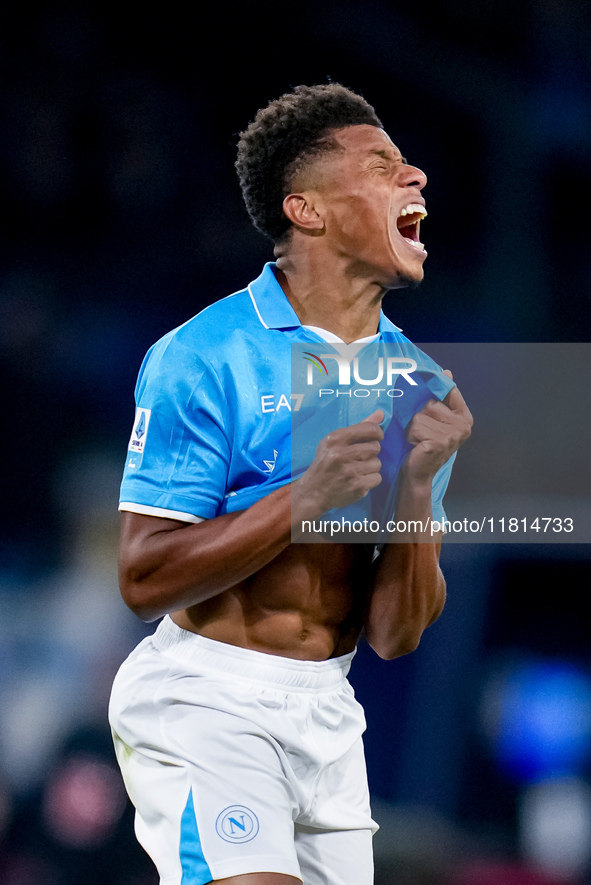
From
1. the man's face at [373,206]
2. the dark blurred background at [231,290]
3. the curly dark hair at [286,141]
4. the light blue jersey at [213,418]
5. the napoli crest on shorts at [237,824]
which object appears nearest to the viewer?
the napoli crest on shorts at [237,824]

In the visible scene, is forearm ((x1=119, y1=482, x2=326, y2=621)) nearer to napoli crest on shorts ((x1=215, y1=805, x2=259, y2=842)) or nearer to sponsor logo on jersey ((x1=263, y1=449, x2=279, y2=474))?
sponsor logo on jersey ((x1=263, y1=449, x2=279, y2=474))

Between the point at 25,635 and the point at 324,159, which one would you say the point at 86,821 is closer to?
the point at 25,635

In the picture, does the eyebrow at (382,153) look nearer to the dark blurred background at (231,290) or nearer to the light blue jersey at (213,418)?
the light blue jersey at (213,418)

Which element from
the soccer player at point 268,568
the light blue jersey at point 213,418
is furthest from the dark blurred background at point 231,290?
the light blue jersey at point 213,418

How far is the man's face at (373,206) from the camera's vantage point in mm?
1562

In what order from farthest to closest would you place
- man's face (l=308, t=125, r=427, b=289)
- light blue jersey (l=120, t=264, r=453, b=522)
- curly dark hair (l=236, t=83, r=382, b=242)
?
curly dark hair (l=236, t=83, r=382, b=242), man's face (l=308, t=125, r=427, b=289), light blue jersey (l=120, t=264, r=453, b=522)

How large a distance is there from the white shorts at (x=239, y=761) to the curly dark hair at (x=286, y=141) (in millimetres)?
739

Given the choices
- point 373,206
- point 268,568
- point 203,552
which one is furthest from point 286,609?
point 373,206

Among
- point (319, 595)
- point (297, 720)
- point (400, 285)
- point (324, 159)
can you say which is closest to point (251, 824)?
point (297, 720)

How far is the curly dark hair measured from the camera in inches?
65.9

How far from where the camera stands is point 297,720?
4.60 ft

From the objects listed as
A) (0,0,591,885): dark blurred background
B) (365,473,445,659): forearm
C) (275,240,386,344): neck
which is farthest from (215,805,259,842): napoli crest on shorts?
(0,0,591,885): dark blurred background

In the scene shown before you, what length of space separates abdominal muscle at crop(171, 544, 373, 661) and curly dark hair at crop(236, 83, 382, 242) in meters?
0.58

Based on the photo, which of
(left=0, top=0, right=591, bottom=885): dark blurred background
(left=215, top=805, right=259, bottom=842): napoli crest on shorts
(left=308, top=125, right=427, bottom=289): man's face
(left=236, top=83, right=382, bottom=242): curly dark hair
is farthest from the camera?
(left=0, top=0, right=591, bottom=885): dark blurred background
